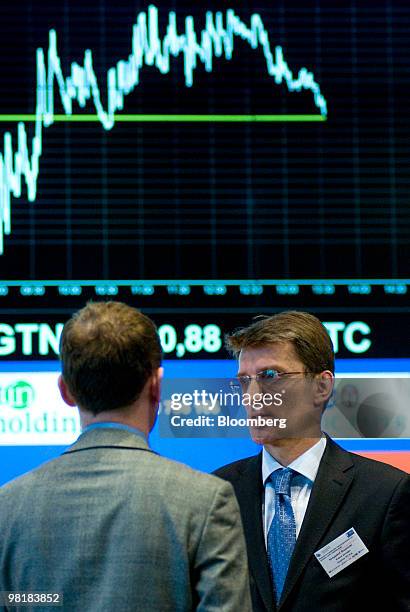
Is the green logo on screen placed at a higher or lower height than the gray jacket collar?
lower

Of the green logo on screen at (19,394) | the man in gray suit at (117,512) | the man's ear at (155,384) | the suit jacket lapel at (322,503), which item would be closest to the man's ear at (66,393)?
the man in gray suit at (117,512)

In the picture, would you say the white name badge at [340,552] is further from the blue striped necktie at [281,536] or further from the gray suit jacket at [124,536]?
the gray suit jacket at [124,536]

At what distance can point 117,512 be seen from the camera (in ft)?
5.71

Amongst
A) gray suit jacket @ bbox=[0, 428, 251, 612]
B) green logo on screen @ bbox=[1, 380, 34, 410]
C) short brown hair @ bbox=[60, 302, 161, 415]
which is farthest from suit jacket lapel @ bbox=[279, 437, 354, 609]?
green logo on screen @ bbox=[1, 380, 34, 410]

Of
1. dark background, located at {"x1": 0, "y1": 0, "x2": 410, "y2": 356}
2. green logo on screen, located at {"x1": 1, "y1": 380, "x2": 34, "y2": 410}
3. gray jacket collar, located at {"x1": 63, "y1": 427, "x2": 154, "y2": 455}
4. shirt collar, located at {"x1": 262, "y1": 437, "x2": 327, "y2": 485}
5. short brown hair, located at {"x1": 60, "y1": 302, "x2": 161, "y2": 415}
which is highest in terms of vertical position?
dark background, located at {"x1": 0, "y1": 0, "x2": 410, "y2": 356}

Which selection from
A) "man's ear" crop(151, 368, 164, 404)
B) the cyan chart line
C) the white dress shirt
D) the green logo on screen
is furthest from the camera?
the cyan chart line

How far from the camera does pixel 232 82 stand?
4.12m

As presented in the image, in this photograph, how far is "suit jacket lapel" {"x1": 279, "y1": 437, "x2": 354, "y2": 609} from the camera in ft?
8.16

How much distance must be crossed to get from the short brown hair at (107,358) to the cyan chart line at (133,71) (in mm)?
2374

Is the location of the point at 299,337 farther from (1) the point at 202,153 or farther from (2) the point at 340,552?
(1) the point at 202,153

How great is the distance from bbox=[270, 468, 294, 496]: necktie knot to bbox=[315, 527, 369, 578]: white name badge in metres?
0.19

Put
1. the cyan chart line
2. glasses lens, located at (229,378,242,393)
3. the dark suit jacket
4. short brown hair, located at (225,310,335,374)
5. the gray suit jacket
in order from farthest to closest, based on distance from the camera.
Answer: the cyan chart line → glasses lens, located at (229,378,242,393) → short brown hair, located at (225,310,335,374) → the dark suit jacket → the gray suit jacket

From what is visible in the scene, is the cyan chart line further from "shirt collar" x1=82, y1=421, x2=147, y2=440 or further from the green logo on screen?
"shirt collar" x1=82, y1=421, x2=147, y2=440

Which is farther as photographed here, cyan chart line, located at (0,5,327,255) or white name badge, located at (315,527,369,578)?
cyan chart line, located at (0,5,327,255)
